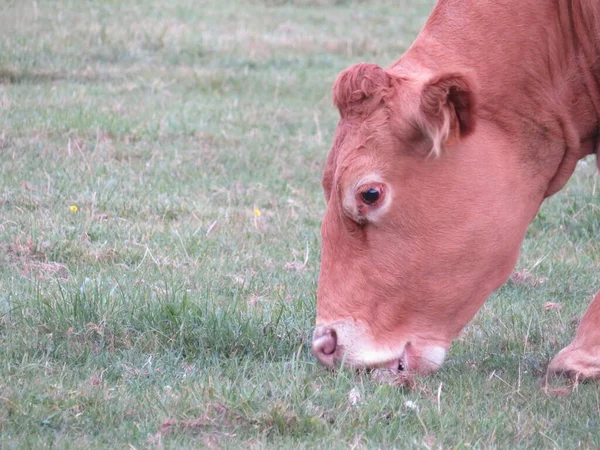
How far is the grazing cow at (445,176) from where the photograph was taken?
4.05 m

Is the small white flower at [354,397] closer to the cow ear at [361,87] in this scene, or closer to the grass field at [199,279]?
the grass field at [199,279]

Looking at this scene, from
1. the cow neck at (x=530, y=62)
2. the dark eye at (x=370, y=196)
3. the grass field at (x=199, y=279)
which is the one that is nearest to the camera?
the grass field at (x=199, y=279)

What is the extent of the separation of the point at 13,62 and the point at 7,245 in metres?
5.46

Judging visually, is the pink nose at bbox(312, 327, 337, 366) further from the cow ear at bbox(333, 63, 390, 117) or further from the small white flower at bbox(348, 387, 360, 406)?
the cow ear at bbox(333, 63, 390, 117)

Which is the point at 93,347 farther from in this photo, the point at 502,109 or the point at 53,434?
the point at 502,109

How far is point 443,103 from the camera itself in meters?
3.85

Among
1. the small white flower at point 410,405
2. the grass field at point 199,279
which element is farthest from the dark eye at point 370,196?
the small white flower at point 410,405

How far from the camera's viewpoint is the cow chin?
4.04 meters

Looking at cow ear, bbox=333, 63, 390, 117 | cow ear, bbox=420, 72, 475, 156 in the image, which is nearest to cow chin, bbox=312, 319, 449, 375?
cow ear, bbox=420, 72, 475, 156

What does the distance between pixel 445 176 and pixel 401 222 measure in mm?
265

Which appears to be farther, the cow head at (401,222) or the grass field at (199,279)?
the cow head at (401,222)

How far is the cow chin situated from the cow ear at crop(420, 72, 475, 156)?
0.81 metres

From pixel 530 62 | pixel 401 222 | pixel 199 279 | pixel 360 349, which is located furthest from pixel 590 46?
pixel 199 279

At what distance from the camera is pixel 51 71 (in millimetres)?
10680
